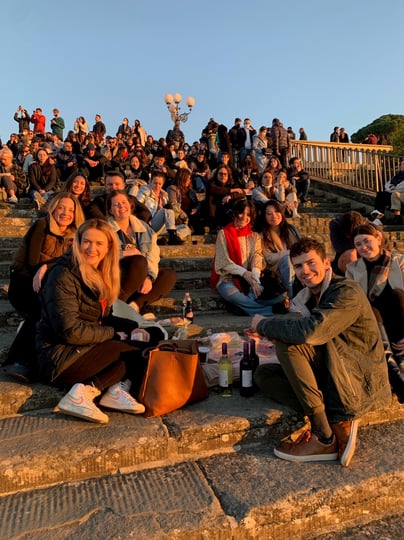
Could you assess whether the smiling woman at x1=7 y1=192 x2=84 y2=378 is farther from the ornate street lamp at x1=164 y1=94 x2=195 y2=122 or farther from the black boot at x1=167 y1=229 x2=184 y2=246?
the ornate street lamp at x1=164 y1=94 x2=195 y2=122

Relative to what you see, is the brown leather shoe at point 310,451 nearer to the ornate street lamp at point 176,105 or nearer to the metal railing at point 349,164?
the metal railing at point 349,164

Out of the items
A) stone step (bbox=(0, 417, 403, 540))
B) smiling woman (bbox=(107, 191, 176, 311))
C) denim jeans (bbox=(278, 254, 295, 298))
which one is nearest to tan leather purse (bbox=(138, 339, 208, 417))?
stone step (bbox=(0, 417, 403, 540))

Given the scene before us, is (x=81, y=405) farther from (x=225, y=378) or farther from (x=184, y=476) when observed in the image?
(x=225, y=378)

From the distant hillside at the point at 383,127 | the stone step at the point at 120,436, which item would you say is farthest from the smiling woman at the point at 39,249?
the distant hillside at the point at 383,127

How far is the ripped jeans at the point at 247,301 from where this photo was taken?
444 centimetres

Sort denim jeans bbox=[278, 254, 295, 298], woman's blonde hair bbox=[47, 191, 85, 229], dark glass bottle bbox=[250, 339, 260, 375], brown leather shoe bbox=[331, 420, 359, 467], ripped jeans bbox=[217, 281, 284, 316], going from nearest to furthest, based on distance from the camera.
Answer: brown leather shoe bbox=[331, 420, 359, 467]
dark glass bottle bbox=[250, 339, 260, 375]
woman's blonde hair bbox=[47, 191, 85, 229]
ripped jeans bbox=[217, 281, 284, 316]
denim jeans bbox=[278, 254, 295, 298]

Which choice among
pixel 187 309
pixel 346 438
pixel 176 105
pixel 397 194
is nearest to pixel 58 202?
pixel 187 309

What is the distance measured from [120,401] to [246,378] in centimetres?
84

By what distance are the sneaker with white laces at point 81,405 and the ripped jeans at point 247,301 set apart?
2219 millimetres

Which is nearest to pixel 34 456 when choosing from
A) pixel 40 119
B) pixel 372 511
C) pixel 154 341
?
pixel 154 341

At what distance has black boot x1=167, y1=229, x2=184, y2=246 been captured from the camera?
6.04m

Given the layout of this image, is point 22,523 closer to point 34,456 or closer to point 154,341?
point 34,456

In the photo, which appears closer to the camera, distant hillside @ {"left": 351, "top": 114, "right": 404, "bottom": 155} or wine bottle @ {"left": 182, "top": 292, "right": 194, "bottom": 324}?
wine bottle @ {"left": 182, "top": 292, "right": 194, "bottom": 324}

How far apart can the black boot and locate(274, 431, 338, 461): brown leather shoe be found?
402 cm
